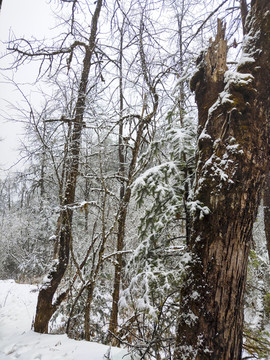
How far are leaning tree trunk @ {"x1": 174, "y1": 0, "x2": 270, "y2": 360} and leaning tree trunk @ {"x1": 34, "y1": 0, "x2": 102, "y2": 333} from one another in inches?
98.9

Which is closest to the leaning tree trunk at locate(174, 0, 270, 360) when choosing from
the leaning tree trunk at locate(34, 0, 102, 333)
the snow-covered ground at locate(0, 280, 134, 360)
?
the snow-covered ground at locate(0, 280, 134, 360)

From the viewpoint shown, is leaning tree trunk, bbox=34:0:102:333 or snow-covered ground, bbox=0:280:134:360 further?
leaning tree trunk, bbox=34:0:102:333

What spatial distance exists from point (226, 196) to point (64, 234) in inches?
146

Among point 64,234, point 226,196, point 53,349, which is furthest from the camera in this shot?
point 64,234

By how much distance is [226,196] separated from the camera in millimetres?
1780

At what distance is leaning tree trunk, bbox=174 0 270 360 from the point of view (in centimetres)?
163

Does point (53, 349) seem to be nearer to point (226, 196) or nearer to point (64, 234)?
point (64, 234)

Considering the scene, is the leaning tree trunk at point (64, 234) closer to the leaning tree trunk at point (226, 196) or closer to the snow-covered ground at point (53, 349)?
the snow-covered ground at point (53, 349)

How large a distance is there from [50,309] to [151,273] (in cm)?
298

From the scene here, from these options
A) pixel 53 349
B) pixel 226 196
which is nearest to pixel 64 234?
pixel 53 349

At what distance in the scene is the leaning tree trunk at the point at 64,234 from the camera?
4.29m

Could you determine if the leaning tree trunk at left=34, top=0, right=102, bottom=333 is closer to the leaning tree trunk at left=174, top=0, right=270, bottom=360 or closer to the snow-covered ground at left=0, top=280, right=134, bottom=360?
the snow-covered ground at left=0, top=280, right=134, bottom=360

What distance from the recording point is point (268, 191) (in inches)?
171

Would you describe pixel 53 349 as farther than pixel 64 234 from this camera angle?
No
